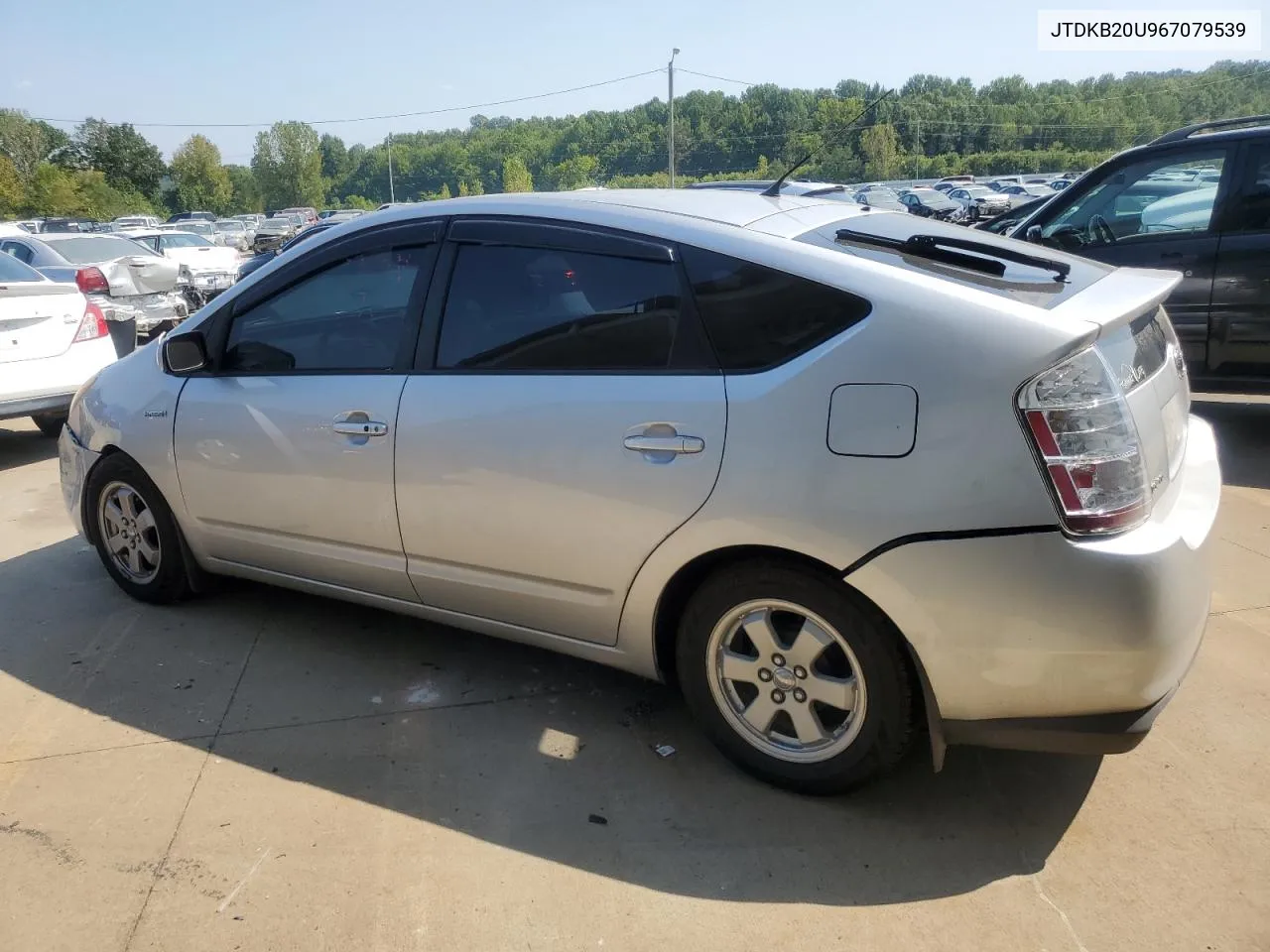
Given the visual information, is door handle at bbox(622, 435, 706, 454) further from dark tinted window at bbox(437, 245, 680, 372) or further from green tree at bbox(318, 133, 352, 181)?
green tree at bbox(318, 133, 352, 181)

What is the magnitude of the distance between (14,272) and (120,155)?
88.8 metres

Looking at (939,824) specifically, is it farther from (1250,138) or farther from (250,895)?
(1250,138)

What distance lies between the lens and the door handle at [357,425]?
3240 mm

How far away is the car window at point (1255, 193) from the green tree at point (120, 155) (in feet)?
294

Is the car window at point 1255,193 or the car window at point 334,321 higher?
the car window at point 1255,193

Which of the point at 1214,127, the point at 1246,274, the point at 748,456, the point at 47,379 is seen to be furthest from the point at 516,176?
the point at 748,456

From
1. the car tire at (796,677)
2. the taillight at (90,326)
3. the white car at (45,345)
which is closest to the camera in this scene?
the car tire at (796,677)

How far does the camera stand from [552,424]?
287cm

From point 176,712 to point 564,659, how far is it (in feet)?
4.45

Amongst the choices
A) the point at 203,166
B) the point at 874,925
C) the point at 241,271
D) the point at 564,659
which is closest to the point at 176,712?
the point at 564,659

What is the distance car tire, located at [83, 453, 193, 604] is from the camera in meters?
4.04

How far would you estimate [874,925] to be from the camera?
2287 millimetres

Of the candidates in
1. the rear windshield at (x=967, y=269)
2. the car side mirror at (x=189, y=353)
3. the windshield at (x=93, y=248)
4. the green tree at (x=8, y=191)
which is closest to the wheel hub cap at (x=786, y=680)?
the rear windshield at (x=967, y=269)

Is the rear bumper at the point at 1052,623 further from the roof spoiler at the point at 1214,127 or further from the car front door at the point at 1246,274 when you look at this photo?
the roof spoiler at the point at 1214,127
